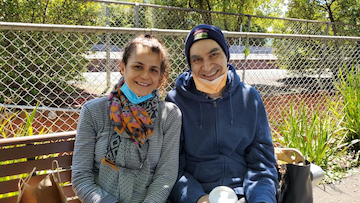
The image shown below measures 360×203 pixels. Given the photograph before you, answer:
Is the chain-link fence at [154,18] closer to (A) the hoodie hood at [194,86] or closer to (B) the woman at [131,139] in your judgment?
(A) the hoodie hood at [194,86]

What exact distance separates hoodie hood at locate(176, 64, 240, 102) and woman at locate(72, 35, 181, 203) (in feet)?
0.64

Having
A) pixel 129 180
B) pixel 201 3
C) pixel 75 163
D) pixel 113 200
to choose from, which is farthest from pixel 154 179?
pixel 201 3

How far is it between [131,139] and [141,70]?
0.47 meters

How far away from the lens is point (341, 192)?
3047 millimetres

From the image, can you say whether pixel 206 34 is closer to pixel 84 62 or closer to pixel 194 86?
pixel 194 86

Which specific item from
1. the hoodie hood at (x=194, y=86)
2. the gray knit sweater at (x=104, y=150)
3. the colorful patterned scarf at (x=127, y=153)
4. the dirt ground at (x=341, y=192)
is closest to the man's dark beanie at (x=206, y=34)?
the hoodie hood at (x=194, y=86)

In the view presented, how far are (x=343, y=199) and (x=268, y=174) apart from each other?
1.54 m

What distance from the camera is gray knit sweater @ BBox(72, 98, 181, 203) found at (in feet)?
5.68

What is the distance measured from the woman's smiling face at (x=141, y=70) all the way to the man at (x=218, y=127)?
0.32 metres

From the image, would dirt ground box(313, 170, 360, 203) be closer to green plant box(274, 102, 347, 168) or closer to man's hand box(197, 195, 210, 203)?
green plant box(274, 102, 347, 168)

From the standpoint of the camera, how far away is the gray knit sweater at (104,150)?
173 cm

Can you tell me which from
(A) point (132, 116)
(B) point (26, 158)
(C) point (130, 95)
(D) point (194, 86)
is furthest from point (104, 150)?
(D) point (194, 86)

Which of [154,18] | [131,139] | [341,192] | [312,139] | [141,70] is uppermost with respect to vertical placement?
[154,18]

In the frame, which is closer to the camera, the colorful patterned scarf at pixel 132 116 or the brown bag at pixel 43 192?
the brown bag at pixel 43 192
